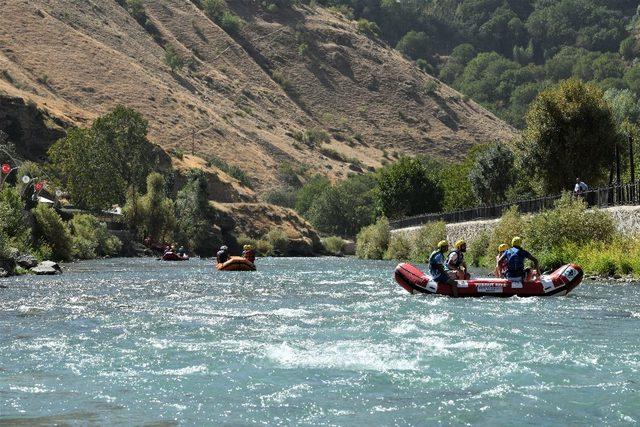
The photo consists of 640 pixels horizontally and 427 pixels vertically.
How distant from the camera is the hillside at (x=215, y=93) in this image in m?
132

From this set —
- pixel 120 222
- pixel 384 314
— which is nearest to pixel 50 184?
pixel 120 222

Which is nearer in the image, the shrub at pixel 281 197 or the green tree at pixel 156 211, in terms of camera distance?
the green tree at pixel 156 211

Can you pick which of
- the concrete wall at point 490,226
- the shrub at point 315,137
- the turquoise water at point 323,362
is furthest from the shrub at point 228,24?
the turquoise water at point 323,362

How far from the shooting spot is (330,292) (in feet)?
112

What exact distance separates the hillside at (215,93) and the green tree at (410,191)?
77.3ft

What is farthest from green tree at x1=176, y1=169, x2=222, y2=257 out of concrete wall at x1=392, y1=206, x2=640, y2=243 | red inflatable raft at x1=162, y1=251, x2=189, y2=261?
red inflatable raft at x1=162, y1=251, x2=189, y2=261

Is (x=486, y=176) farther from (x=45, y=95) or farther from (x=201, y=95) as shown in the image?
(x=201, y=95)

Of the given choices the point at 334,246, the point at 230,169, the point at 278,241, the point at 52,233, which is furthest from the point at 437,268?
the point at 230,169

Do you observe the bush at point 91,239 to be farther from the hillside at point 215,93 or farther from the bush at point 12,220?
the hillside at point 215,93

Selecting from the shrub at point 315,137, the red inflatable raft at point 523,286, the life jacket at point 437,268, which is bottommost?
the red inflatable raft at point 523,286

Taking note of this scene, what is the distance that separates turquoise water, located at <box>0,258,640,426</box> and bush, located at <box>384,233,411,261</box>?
152 ft

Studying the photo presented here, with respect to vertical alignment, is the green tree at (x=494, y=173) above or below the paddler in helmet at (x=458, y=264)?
above

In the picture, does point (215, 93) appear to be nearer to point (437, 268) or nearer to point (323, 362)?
point (437, 268)

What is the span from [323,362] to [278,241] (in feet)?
303
